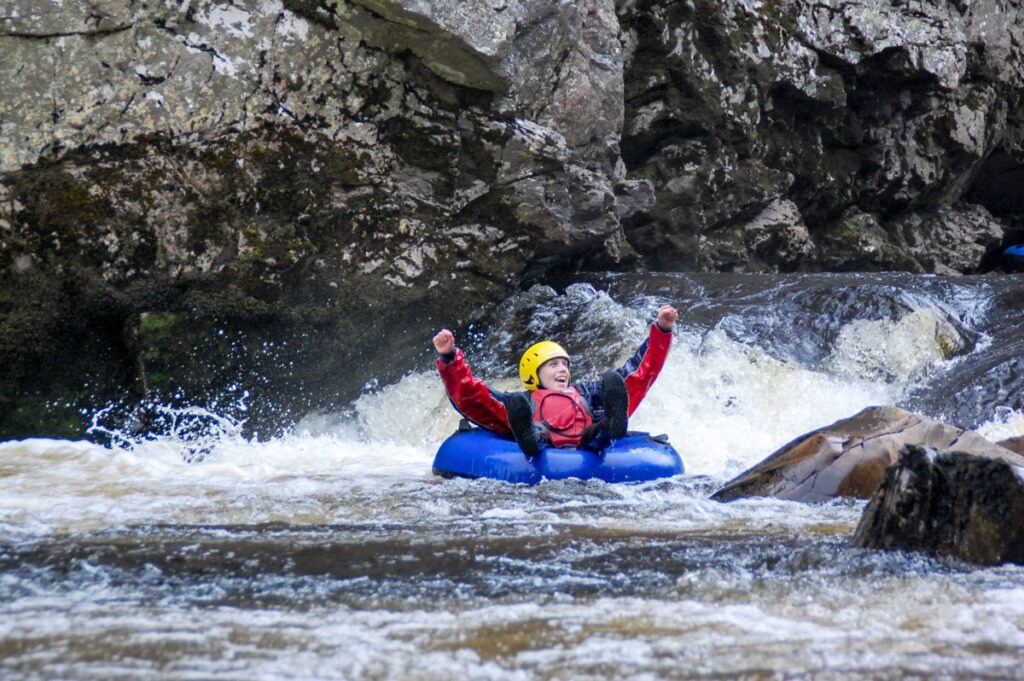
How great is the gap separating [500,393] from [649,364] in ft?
3.16

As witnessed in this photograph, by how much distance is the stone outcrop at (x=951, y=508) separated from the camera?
3.06m

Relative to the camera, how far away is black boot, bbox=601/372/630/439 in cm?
553

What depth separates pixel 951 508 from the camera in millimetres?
3174

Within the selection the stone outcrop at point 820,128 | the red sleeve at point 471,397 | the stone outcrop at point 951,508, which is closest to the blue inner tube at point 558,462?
the red sleeve at point 471,397

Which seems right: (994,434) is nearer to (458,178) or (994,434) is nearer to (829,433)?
(829,433)

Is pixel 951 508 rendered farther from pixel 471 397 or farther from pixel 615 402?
pixel 471 397

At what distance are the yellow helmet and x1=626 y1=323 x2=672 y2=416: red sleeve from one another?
0.46m

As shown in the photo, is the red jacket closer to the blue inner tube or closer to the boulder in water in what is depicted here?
the blue inner tube

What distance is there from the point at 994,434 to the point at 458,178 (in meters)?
4.64

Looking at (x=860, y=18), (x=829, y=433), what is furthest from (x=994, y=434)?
(x=860, y=18)

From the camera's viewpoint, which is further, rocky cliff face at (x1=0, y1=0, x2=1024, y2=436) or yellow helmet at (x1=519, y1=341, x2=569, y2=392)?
rocky cliff face at (x1=0, y1=0, x2=1024, y2=436)

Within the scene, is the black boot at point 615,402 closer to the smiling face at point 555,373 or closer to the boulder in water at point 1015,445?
the smiling face at point 555,373

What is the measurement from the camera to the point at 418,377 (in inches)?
331

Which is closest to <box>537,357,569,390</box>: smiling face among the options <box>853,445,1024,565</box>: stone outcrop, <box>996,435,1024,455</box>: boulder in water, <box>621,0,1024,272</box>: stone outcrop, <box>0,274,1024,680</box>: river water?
<box>0,274,1024,680</box>: river water
